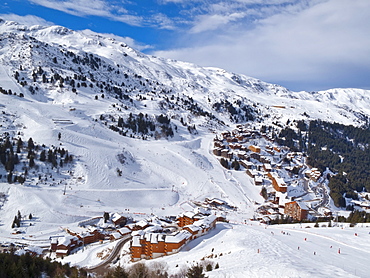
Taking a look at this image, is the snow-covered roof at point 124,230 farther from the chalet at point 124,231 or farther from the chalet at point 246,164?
the chalet at point 246,164

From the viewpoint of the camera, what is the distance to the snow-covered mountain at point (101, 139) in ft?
148

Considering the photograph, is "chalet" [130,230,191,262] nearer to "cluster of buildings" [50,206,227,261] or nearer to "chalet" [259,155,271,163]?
"cluster of buildings" [50,206,227,261]

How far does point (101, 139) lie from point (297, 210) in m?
46.2

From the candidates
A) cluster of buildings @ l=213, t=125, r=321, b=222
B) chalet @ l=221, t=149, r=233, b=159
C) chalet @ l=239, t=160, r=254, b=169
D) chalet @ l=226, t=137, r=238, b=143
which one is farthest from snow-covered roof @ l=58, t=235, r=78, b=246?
chalet @ l=226, t=137, r=238, b=143

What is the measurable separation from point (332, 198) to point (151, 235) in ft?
163

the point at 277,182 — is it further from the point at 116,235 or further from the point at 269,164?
the point at 116,235

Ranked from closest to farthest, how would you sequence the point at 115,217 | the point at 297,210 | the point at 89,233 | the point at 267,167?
1. the point at 89,233
2. the point at 115,217
3. the point at 297,210
4. the point at 267,167

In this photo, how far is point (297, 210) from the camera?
50.5 meters

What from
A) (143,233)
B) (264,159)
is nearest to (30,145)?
(143,233)

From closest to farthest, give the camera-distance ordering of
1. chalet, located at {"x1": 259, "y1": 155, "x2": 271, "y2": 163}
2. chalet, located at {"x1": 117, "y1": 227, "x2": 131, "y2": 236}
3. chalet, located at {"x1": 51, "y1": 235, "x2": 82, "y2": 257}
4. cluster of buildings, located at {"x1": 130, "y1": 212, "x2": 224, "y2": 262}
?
cluster of buildings, located at {"x1": 130, "y1": 212, "x2": 224, "y2": 262}, chalet, located at {"x1": 51, "y1": 235, "x2": 82, "y2": 257}, chalet, located at {"x1": 117, "y1": 227, "x2": 131, "y2": 236}, chalet, located at {"x1": 259, "y1": 155, "x2": 271, "y2": 163}

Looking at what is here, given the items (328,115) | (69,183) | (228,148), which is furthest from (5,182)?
(328,115)

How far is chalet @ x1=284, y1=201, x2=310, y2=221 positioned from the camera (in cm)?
4941

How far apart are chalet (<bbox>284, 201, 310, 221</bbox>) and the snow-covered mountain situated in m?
6.71

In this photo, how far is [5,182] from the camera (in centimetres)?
4488
